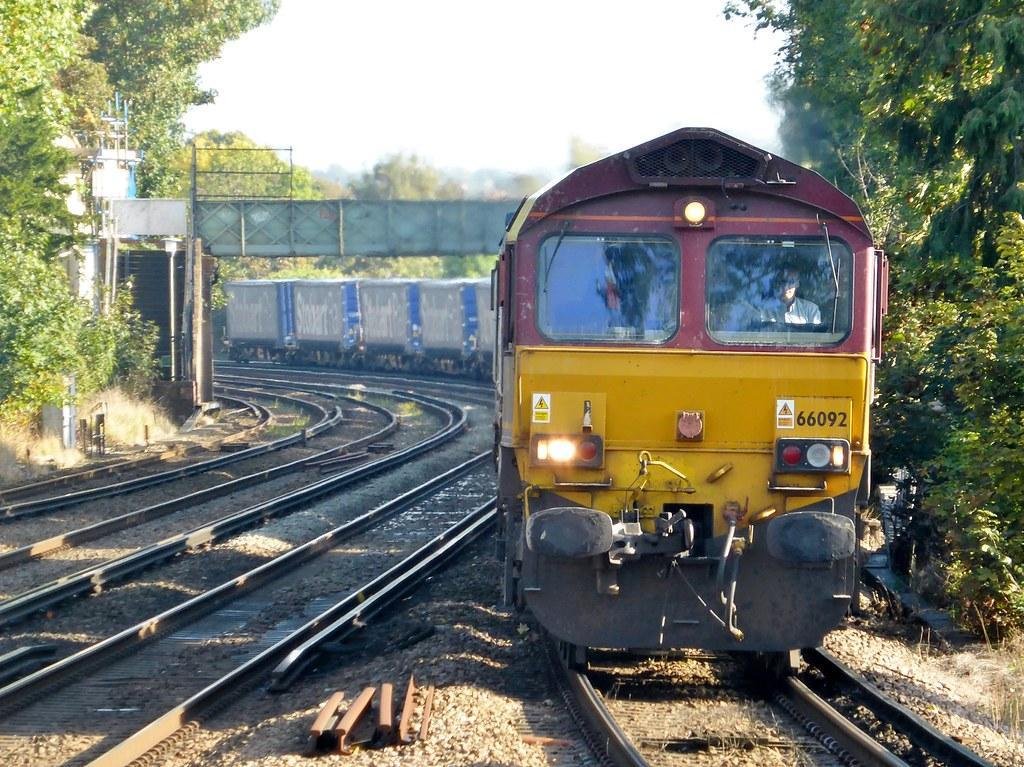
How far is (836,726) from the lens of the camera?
730cm

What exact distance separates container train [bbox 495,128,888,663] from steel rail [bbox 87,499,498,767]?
211 cm

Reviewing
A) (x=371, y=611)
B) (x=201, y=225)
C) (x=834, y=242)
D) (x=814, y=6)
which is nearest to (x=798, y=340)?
(x=834, y=242)

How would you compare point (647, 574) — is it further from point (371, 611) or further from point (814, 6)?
point (814, 6)

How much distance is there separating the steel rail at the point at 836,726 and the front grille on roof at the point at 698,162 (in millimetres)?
3067

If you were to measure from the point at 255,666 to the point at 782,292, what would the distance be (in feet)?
14.1

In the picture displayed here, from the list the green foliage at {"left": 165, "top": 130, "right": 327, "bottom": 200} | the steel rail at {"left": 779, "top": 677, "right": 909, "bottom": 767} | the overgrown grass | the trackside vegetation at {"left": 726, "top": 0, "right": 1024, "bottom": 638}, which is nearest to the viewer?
the steel rail at {"left": 779, "top": 677, "right": 909, "bottom": 767}

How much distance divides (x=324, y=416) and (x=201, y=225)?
13625 millimetres

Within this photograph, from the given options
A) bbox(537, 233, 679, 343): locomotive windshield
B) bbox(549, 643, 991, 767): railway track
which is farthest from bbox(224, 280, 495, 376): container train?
bbox(537, 233, 679, 343): locomotive windshield

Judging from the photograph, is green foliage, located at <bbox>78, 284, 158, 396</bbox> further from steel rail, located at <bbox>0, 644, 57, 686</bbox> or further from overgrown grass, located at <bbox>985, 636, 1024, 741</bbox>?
overgrown grass, located at <bbox>985, 636, 1024, 741</bbox>

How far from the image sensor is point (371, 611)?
11.2m

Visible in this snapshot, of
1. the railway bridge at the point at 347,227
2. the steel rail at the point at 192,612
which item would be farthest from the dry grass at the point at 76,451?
the railway bridge at the point at 347,227

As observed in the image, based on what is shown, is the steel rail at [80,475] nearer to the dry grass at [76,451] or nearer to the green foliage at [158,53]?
the dry grass at [76,451]

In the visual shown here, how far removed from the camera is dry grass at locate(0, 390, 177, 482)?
71.3ft

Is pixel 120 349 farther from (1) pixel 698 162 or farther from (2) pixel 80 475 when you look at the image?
(1) pixel 698 162
